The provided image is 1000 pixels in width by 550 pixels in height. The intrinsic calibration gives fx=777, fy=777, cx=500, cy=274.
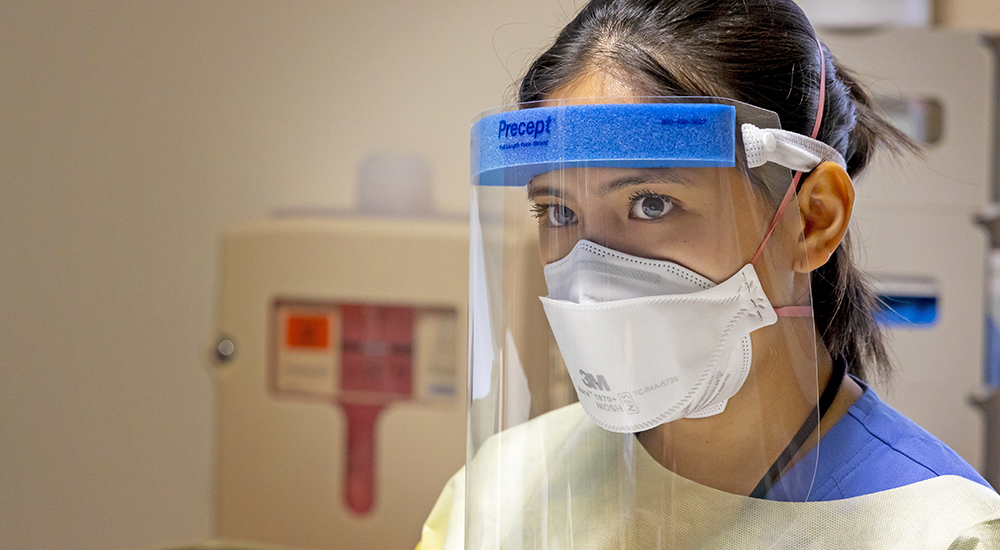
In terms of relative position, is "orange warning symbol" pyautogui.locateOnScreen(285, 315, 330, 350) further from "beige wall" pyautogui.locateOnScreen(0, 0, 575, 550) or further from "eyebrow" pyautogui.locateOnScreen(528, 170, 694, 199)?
"eyebrow" pyautogui.locateOnScreen(528, 170, 694, 199)

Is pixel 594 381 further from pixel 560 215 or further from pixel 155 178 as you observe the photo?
pixel 155 178

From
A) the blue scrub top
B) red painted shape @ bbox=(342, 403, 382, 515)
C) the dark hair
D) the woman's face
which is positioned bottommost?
red painted shape @ bbox=(342, 403, 382, 515)

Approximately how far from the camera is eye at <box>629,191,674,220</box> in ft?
2.15

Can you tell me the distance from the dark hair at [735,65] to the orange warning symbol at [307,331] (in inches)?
33.1

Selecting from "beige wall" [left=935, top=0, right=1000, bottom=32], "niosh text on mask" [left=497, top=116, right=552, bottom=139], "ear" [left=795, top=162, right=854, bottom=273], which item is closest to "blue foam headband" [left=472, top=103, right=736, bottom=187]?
"niosh text on mask" [left=497, top=116, right=552, bottom=139]

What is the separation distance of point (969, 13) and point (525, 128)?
4.76ft

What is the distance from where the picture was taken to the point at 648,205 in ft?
2.17

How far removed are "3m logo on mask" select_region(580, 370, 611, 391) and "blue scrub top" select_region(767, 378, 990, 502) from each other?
0.59 feet

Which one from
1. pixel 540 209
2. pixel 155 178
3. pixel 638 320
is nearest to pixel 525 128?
pixel 540 209

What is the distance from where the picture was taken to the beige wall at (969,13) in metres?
1.63

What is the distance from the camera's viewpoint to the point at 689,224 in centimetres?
67

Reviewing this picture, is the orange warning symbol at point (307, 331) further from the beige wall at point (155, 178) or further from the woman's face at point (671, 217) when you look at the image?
the woman's face at point (671, 217)

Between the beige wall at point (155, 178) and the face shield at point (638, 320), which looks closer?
the face shield at point (638, 320)

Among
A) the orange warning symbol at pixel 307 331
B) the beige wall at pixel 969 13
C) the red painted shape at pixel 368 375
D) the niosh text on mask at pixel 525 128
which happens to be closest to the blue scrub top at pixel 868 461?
the niosh text on mask at pixel 525 128
